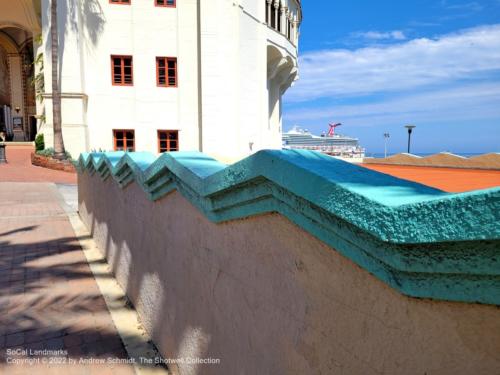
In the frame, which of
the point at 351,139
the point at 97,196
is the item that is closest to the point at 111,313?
the point at 97,196

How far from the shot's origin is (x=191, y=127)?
22.3 meters

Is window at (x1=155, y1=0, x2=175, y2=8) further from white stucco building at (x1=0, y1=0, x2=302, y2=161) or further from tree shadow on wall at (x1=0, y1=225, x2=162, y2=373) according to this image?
tree shadow on wall at (x1=0, y1=225, x2=162, y2=373)

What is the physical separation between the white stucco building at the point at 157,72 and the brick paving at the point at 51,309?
13477 mm

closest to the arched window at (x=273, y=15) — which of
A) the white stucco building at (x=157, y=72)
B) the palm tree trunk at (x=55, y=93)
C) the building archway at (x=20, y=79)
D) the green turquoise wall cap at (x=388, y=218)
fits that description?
the white stucco building at (x=157, y=72)

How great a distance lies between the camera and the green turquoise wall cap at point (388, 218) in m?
0.95

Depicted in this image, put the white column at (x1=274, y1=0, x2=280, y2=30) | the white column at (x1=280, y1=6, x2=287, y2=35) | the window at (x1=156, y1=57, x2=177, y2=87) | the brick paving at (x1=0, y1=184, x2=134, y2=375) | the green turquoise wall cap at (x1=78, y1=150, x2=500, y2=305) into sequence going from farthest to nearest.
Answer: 1. the white column at (x1=280, y1=6, x2=287, y2=35)
2. the white column at (x1=274, y1=0, x2=280, y2=30)
3. the window at (x1=156, y1=57, x2=177, y2=87)
4. the brick paving at (x1=0, y1=184, x2=134, y2=375)
5. the green turquoise wall cap at (x1=78, y1=150, x2=500, y2=305)

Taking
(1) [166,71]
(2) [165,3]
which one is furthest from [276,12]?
(1) [166,71]

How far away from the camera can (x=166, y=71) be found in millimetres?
21656

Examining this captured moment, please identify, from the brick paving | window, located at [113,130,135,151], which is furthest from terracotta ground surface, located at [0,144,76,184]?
the brick paving

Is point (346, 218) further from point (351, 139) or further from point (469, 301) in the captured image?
point (351, 139)

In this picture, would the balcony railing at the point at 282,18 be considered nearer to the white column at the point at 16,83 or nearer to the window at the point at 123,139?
the window at the point at 123,139

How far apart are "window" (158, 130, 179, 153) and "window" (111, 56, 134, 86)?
3.28 meters

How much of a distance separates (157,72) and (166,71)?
0.50 meters

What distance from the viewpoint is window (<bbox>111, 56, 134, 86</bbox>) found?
2111 cm
